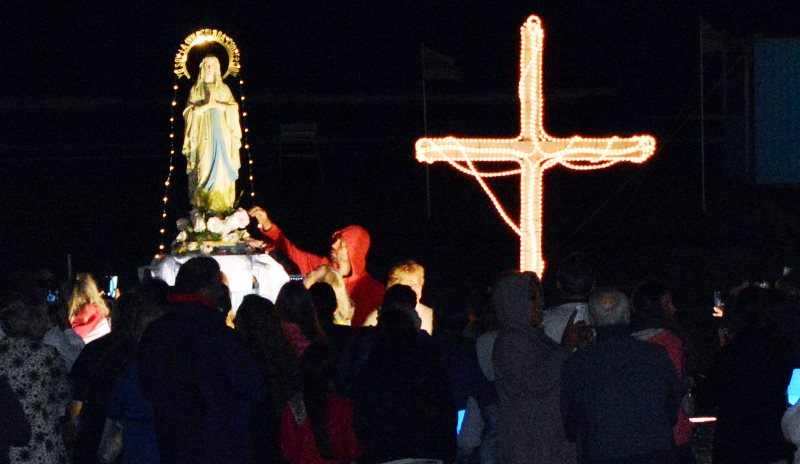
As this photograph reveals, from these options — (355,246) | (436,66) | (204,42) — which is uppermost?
(436,66)

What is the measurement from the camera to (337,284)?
11820mm

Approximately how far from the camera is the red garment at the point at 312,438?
295 inches

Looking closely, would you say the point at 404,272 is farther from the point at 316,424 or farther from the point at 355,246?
the point at 316,424

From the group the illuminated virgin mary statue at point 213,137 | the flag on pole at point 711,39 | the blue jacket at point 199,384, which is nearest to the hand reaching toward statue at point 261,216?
the illuminated virgin mary statue at point 213,137

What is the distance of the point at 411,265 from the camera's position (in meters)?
11.2

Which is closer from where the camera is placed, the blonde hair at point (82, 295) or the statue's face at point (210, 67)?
the blonde hair at point (82, 295)

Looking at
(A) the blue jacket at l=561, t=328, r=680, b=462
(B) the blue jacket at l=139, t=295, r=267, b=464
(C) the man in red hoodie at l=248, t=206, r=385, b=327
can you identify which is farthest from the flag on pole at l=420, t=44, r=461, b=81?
(B) the blue jacket at l=139, t=295, r=267, b=464

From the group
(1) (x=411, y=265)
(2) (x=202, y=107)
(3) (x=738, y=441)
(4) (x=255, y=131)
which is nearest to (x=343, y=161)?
(4) (x=255, y=131)

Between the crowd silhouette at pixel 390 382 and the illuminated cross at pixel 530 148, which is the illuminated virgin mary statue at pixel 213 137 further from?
the crowd silhouette at pixel 390 382

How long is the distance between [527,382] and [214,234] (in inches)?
281

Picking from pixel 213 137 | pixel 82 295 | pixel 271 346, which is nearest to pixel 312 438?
pixel 271 346

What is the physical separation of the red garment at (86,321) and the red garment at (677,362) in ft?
14.0

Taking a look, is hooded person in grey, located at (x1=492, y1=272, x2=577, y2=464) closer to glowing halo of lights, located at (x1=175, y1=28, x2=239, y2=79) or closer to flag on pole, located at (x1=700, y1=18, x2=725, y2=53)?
glowing halo of lights, located at (x1=175, y1=28, x2=239, y2=79)

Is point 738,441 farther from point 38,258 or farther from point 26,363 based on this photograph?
point 38,258
